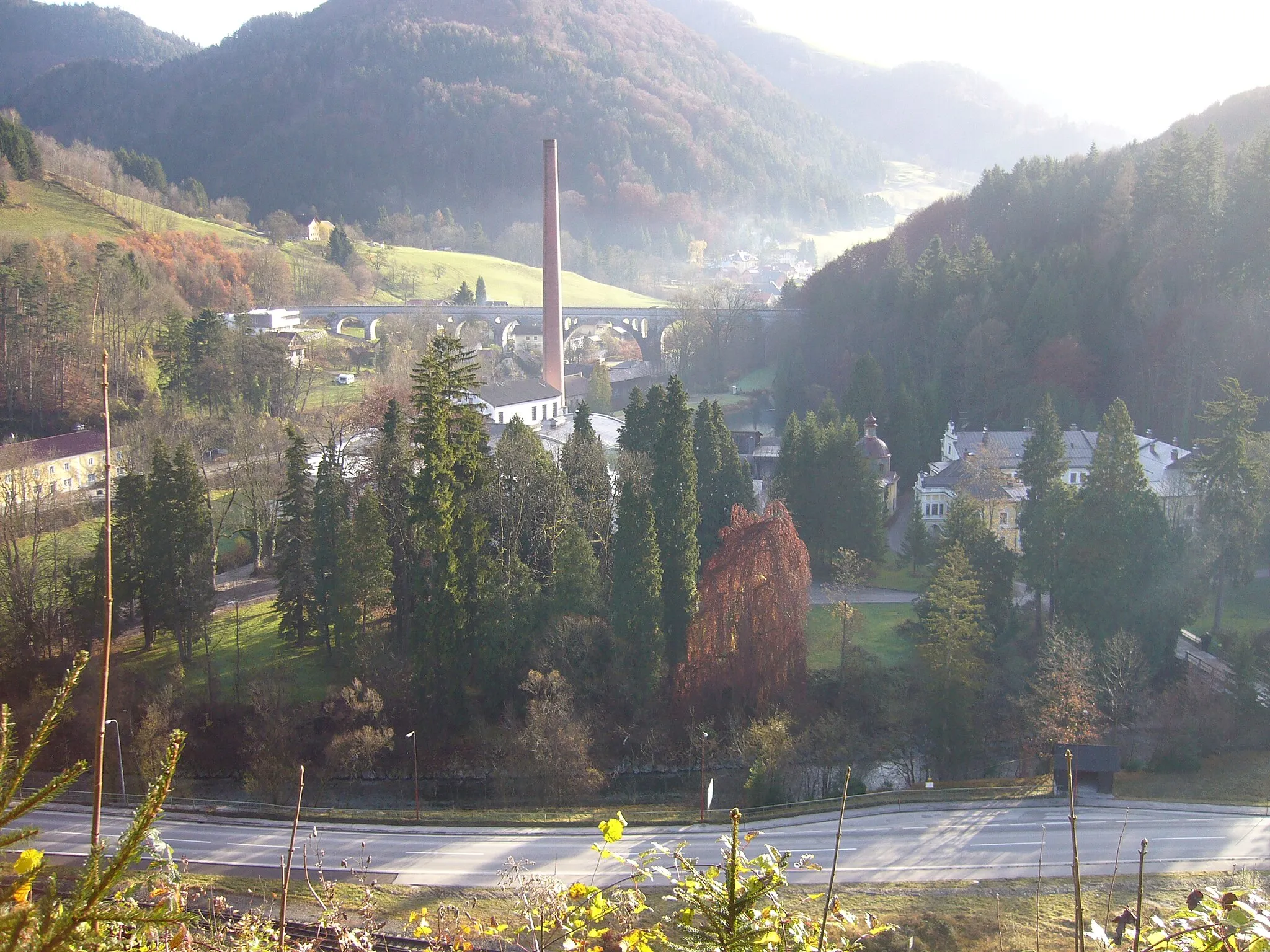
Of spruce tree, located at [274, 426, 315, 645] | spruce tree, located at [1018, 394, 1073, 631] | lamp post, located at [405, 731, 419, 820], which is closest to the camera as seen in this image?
lamp post, located at [405, 731, 419, 820]

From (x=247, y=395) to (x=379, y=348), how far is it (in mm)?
15113

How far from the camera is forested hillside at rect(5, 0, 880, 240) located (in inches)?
5118

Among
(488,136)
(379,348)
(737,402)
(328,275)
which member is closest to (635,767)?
(737,402)

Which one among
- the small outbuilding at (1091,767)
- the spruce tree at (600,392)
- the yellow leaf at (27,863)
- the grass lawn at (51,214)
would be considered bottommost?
the small outbuilding at (1091,767)

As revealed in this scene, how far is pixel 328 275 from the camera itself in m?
71.2

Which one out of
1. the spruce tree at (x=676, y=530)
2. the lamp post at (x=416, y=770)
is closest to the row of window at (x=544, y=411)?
the spruce tree at (x=676, y=530)

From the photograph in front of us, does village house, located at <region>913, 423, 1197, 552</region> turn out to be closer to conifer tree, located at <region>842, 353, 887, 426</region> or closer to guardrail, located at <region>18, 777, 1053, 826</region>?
conifer tree, located at <region>842, 353, 887, 426</region>

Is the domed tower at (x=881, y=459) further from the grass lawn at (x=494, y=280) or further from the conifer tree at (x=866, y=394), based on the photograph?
the grass lawn at (x=494, y=280)

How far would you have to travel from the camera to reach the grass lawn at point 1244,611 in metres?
26.5

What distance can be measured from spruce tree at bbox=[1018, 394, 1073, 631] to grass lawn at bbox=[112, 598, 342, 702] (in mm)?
17667

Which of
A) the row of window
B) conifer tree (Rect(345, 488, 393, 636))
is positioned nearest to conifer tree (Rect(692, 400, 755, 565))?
conifer tree (Rect(345, 488, 393, 636))

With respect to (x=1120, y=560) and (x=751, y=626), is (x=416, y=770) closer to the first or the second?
(x=751, y=626)

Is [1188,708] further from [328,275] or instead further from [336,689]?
[328,275]

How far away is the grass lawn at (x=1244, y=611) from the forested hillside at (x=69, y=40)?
171731 millimetres
